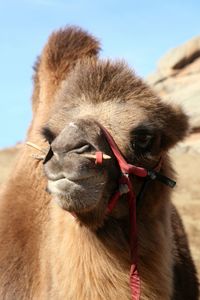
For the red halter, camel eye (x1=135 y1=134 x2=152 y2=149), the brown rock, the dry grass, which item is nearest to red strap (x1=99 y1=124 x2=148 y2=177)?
the red halter

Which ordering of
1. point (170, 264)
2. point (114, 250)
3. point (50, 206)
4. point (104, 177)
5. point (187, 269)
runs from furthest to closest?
1. point (187, 269)
2. point (50, 206)
3. point (170, 264)
4. point (114, 250)
5. point (104, 177)

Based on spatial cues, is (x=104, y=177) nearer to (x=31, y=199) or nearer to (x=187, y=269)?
(x=31, y=199)

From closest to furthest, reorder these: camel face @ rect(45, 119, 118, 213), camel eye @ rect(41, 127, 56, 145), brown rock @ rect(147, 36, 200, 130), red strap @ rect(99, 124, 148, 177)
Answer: camel face @ rect(45, 119, 118, 213) < red strap @ rect(99, 124, 148, 177) < camel eye @ rect(41, 127, 56, 145) < brown rock @ rect(147, 36, 200, 130)

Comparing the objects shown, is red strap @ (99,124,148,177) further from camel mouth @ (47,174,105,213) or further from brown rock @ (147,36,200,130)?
brown rock @ (147,36,200,130)

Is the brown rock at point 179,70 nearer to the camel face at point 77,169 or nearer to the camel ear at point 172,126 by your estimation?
the camel ear at point 172,126

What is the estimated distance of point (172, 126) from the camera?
3.34 metres

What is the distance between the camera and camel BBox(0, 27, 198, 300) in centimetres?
282

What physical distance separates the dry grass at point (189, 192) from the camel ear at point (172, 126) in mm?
2053

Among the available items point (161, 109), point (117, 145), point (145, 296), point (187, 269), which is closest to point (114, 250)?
point (145, 296)

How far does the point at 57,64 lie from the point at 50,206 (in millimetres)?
1078

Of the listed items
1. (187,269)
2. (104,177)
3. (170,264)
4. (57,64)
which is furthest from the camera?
(57,64)

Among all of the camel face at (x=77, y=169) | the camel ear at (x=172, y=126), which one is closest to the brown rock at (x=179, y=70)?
the camel ear at (x=172, y=126)

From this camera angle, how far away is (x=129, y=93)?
3.26 meters

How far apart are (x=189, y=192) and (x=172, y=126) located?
24.4 feet
